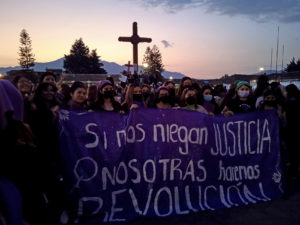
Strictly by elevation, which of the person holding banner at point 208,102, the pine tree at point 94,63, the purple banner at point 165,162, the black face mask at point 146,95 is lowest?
the purple banner at point 165,162

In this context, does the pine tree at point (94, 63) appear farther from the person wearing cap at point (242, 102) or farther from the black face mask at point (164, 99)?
the black face mask at point (164, 99)

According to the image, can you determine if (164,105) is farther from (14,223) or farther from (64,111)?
(14,223)

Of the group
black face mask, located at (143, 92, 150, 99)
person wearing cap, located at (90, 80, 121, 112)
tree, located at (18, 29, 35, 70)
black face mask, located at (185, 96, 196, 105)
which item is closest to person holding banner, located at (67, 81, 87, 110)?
person wearing cap, located at (90, 80, 121, 112)

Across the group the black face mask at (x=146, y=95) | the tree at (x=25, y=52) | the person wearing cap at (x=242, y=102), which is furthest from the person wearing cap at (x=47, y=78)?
the tree at (x=25, y=52)

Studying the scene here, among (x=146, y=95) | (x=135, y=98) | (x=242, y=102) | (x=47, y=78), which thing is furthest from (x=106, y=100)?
(x=242, y=102)

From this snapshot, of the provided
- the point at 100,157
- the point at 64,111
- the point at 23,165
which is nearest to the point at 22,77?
the point at 64,111

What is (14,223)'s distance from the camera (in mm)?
2170

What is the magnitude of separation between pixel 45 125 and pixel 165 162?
1.59m

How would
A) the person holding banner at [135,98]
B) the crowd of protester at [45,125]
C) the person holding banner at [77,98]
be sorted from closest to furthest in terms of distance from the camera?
the crowd of protester at [45,125] < the person holding banner at [77,98] < the person holding banner at [135,98]

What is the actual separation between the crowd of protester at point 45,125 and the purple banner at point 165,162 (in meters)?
0.24

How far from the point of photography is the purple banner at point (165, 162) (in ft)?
11.6

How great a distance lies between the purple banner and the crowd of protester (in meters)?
0.24

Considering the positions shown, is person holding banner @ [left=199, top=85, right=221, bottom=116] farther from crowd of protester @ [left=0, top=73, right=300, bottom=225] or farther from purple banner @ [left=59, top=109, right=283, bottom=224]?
purple banner @ [left=59, top=109, right=283, bottom=224]

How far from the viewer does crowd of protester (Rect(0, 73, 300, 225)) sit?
90.3 inches
